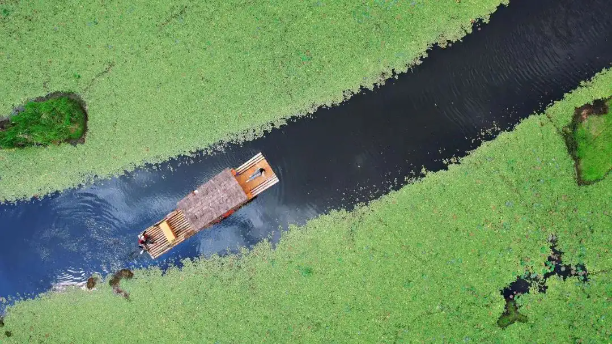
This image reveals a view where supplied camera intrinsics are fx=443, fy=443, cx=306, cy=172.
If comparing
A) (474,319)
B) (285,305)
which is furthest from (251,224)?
(474,319)

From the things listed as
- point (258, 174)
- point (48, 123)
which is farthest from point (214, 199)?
point (48, 123)

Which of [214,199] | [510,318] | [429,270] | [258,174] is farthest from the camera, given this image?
[258,174]

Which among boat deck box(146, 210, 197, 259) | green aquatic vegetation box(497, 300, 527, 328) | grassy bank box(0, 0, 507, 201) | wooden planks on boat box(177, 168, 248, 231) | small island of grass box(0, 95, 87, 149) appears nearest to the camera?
wooden planks on boat box(177, 168, 248, 231)

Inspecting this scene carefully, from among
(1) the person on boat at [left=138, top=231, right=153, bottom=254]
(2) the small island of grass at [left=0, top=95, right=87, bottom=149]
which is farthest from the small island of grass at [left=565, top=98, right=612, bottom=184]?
(2) the small island of grass at [left=0, top=95, right=87, bottom=149]

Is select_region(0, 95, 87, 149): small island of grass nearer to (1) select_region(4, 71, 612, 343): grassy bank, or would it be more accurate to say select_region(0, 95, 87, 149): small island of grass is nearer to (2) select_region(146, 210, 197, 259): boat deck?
(2) select_region(146, 210, 197, 259): boat deck

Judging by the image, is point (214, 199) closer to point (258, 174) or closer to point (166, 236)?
point (258, 174)

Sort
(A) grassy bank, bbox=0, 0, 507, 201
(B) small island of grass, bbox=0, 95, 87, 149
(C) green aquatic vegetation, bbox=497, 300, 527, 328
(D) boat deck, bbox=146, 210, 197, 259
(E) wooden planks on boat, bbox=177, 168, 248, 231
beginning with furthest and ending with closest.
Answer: (B) small island of grass, bbox=0, 95, 87, 149 < (A) grassy bank, bbox=0, 0, 507, 201 < (D) boat deck, bbox=146, 210, 197, 259 < (C) green aquatic vegetation, bbox=497, 300, 527, 328 < (E) wooden planks on boat, bbox=177, 168, 248, 231

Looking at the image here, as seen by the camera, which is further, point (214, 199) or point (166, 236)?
point (166, 236)
